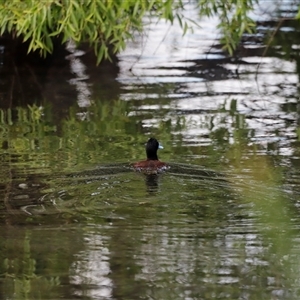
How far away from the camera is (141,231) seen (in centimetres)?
754

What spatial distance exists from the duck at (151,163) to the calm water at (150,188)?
0.11 meters

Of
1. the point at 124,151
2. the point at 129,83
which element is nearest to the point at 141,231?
the point at 124,151

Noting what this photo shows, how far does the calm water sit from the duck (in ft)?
0.36

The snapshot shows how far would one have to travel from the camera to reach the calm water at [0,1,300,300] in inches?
259

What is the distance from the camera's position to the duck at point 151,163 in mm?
9406

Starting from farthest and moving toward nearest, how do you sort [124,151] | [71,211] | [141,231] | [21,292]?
1. [124,151]
2. [71,211]
3. [141,231]
4. [21,292]

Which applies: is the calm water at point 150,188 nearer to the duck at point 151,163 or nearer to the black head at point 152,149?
the duck at point 151,163

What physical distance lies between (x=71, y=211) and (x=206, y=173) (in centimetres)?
180

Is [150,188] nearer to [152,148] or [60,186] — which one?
[60,186]

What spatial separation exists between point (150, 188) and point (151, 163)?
731mm

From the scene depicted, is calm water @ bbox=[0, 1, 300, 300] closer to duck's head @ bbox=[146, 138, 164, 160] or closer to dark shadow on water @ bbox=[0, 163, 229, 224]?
dark shadow on water @ bbox=[0, 163, 229, 224]

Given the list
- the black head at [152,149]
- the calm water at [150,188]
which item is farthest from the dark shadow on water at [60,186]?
the black head at [152,149]

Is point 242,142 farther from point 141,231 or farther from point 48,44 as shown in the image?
→ point 141,231

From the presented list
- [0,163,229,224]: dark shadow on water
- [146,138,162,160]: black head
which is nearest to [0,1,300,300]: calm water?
[0,163,229,224]: dark shadow on water
